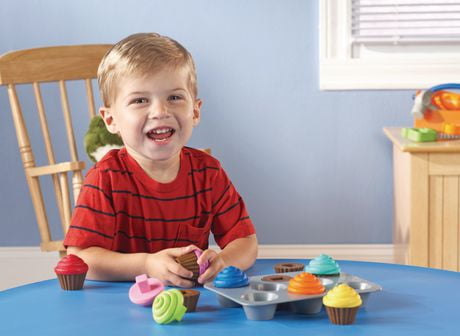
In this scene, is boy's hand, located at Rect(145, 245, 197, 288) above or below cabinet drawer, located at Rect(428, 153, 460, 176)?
above

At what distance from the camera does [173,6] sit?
2990 millimetres

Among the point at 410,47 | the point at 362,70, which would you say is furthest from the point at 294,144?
the point at 410,47

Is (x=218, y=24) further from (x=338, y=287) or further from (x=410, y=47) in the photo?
(x=338, y=287)

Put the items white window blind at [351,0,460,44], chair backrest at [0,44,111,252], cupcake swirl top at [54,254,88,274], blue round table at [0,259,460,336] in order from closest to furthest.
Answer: blue round table at [0,259,460,336], cupcake swirl top at [54,254,88,274], chair backrest at [0,44,111,252], white window blind at [351,0,460,44]

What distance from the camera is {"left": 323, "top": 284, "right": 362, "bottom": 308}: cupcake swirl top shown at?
0.86 m

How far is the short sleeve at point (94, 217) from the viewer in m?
1.27

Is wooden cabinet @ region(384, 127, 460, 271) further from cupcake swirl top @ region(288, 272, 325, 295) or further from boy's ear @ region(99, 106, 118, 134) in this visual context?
cupcake swirl top @ region(288, 272, 325, 295)

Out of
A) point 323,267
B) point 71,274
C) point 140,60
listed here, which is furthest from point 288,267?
point 140,60

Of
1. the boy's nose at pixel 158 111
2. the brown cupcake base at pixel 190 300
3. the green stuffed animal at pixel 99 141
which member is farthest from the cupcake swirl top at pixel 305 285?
the green stuffed animal at pixel 99 141

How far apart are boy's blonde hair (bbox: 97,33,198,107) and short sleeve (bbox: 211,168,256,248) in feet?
0.63

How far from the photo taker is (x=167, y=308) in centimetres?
89

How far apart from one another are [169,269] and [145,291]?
12 centimetres

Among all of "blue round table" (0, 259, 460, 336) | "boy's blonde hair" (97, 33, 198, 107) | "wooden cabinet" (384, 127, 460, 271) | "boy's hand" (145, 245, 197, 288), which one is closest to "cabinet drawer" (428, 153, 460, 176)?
"wooden cabinet" (384, 127, 460, 271)

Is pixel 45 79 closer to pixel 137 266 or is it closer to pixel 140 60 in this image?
pixel 140 60
